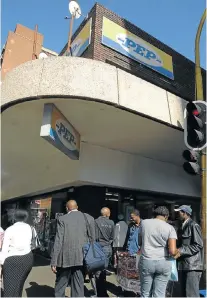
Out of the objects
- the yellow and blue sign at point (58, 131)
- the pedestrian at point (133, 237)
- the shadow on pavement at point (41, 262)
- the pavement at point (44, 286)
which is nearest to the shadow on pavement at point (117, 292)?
the pavement at point (44, 286)

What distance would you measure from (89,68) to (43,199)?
7.39m

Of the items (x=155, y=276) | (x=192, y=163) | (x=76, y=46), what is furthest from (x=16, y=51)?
(x=155, y=276)

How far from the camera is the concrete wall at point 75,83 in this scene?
18.3 ft

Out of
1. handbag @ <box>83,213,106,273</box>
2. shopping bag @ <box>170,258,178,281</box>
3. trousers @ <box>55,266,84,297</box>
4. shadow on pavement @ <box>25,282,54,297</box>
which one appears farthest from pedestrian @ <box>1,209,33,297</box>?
shopping bag @ <box>170,258,178,281</box>

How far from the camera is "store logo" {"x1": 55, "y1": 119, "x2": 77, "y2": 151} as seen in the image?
19.8ft

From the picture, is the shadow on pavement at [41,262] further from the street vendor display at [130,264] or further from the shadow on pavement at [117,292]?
the street vendor display at [130,264]

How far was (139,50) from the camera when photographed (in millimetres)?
10336

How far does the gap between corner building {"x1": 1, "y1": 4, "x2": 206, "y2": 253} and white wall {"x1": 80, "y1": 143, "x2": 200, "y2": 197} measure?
3cm

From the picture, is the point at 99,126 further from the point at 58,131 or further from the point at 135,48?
the point at 135,48

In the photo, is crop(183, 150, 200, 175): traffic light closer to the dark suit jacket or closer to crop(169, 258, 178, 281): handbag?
crop(169, 258, 178, 281): handbag

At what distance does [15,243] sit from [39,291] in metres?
2.41

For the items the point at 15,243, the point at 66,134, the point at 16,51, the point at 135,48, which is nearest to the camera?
the point at 15,243

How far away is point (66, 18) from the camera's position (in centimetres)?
944

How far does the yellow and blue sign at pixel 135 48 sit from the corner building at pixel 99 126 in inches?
1.5
